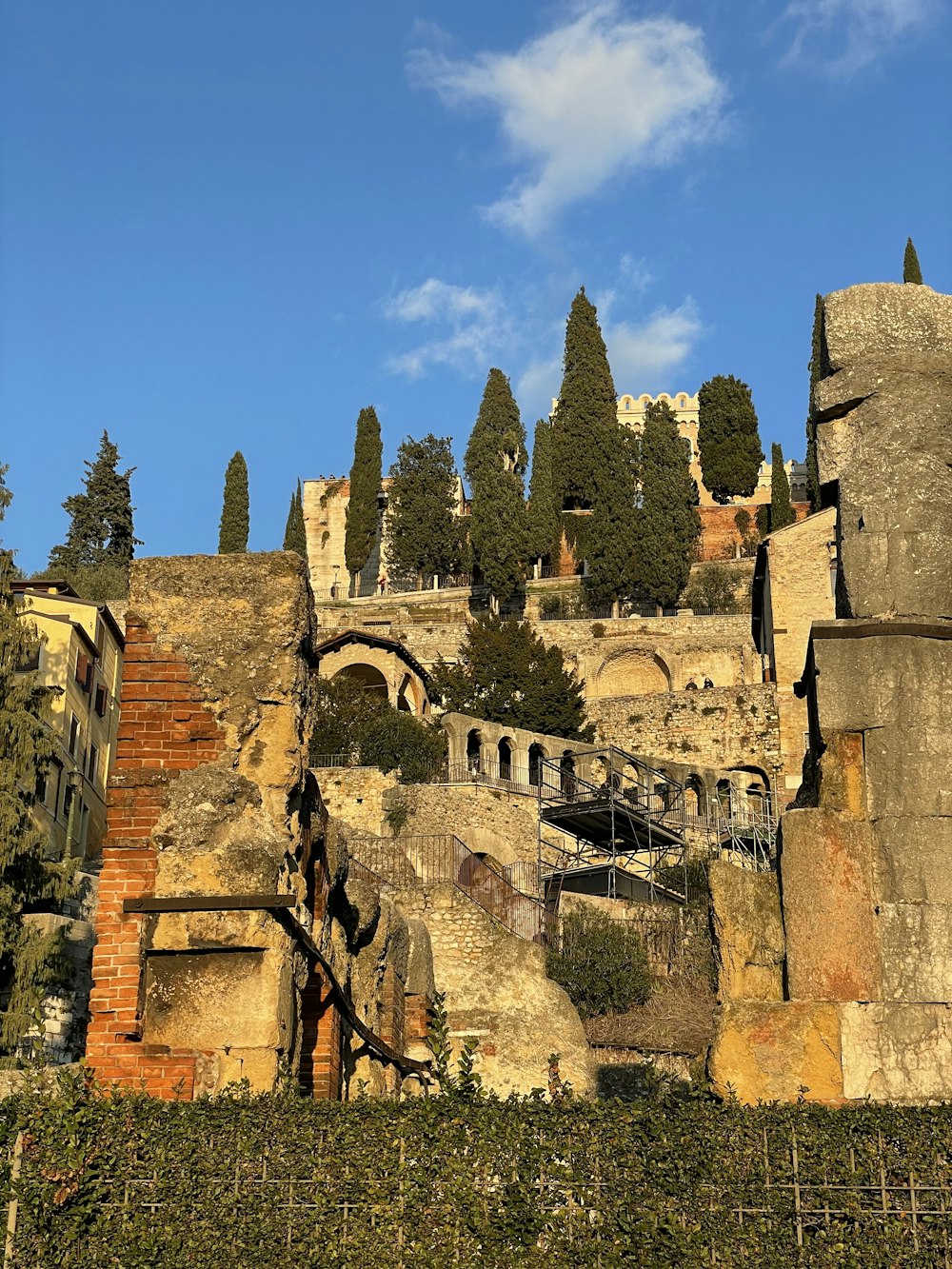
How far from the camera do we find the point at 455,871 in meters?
28.9

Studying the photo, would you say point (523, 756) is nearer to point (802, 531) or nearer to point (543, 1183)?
point (802, 531)

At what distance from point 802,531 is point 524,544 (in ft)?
60.1

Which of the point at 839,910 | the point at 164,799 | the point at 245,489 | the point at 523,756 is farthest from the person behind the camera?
the point at 245,489

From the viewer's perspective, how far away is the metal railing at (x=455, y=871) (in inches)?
1105

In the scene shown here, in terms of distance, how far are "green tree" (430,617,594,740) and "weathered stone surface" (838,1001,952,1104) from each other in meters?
40.2

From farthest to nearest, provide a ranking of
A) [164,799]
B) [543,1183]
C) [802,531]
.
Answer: [802,531]
[164,799]
[543,1183]

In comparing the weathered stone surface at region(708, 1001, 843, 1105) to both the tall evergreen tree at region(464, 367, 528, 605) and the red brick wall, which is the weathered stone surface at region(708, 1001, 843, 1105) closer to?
the red brick wall

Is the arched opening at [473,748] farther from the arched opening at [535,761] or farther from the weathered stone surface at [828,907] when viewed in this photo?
the weathered stone surface at [828,907]

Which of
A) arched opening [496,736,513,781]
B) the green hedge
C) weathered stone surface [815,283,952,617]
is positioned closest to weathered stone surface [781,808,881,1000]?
the green hedge

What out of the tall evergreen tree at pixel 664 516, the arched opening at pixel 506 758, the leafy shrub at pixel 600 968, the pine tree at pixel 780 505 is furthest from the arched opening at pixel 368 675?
the pine tree at pixel 780 505

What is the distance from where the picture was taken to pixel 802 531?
47.3m

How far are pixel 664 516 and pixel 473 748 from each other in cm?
2369

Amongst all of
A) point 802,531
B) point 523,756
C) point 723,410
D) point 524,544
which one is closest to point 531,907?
point 523,756

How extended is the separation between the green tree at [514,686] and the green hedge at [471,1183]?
40392mm
